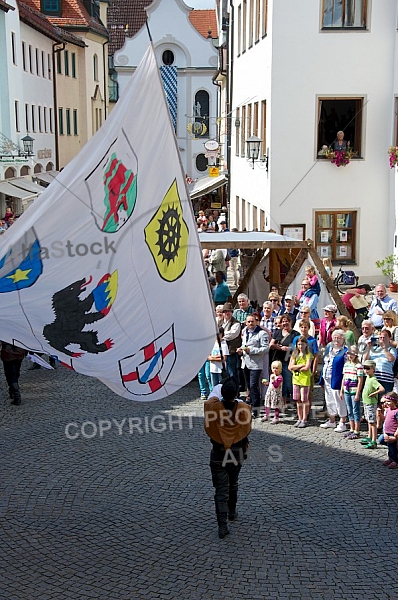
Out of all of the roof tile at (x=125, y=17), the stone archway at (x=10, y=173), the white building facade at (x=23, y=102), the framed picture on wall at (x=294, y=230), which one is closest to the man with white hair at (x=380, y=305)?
the framed picture on wall at (x=294, y=230)

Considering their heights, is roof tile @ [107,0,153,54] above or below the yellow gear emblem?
above

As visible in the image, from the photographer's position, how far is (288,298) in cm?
1330

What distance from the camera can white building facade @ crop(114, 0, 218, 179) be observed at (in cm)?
5869

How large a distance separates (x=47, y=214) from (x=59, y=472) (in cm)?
456

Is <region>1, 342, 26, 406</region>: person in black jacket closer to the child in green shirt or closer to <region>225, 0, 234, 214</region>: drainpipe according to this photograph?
the child in green shirt

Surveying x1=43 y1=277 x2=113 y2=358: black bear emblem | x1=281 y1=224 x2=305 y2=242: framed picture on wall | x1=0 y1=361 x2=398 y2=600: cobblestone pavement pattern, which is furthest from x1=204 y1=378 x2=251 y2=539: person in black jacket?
x1=281 y1=224 x2=305 y2=242: framed picture on wall

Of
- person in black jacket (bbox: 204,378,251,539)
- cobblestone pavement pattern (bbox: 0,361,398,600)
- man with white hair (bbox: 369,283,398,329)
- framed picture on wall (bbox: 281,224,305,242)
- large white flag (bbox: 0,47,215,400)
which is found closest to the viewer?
large white flag (bbox: 0,47,215,400)

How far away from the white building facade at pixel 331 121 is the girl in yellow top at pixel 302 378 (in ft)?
34.5

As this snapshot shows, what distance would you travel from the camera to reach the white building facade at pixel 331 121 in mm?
20953

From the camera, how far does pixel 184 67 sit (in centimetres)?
5959

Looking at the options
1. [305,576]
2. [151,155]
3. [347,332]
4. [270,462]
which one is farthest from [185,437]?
[151,155]

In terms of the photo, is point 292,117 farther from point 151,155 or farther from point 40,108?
point 40,108

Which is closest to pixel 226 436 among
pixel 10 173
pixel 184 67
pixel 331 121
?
pixel 331 121

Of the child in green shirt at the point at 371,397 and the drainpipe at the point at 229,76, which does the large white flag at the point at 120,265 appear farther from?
the drainpipe at the point at 229,76
